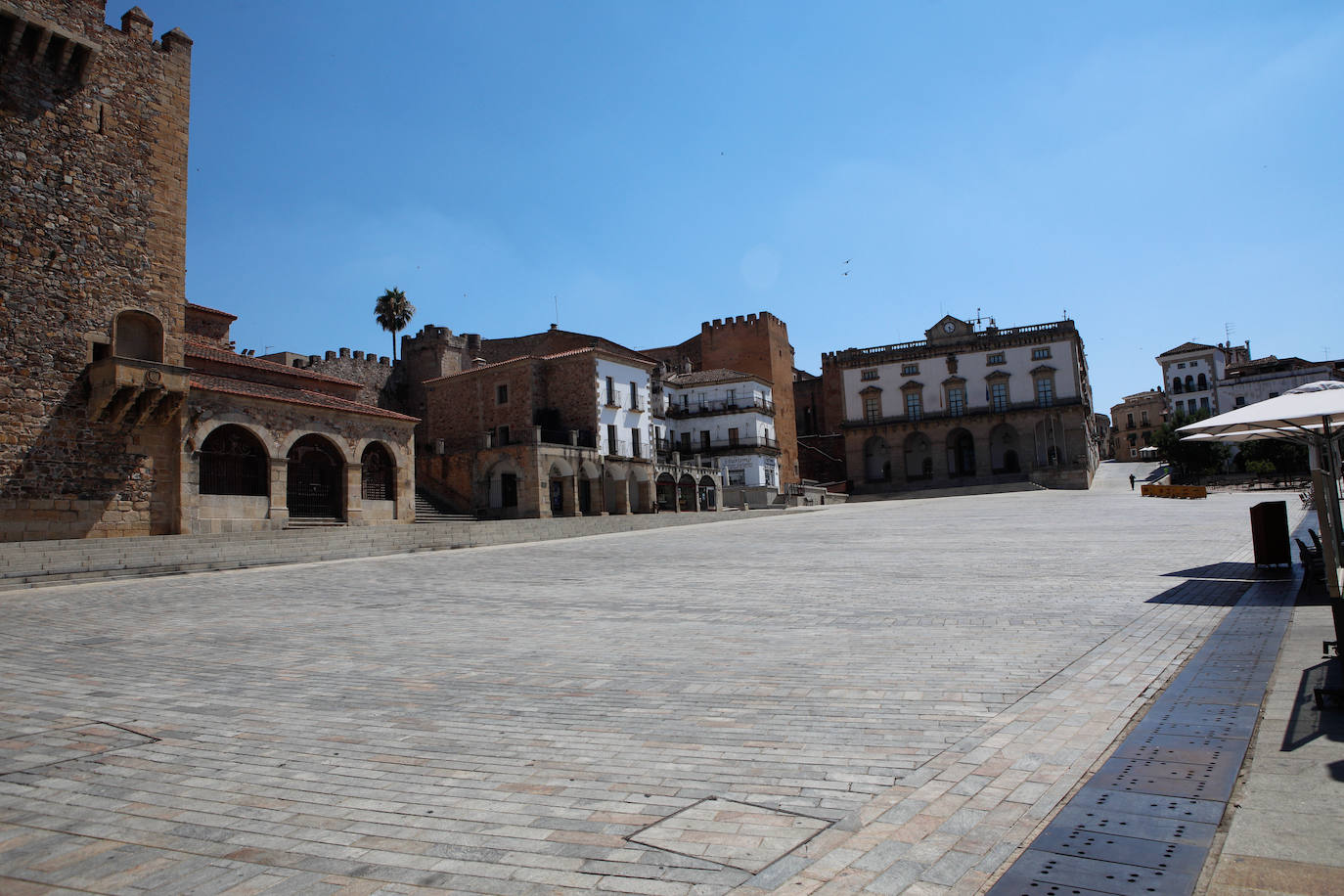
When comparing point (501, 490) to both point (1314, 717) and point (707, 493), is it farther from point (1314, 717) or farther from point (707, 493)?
point (1314, 717)

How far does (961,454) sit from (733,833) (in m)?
63.2

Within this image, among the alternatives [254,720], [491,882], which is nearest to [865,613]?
[254,720]

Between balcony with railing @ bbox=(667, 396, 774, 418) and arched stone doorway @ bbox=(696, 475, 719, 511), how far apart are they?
679 centimetres

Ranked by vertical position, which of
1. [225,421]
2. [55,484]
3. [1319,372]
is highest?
[1319,372]

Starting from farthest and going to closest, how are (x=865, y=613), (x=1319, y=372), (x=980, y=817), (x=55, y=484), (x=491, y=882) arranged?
(x=1319, y=372)
(x=55, y=484)
(x=865, y=613)
(x=980, y=817)
(x=491, y=882)

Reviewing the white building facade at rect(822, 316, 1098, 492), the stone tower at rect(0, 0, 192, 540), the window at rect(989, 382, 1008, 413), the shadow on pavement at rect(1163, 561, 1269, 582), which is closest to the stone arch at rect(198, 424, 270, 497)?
the stone tower at rect(0, 0, 192, 540)

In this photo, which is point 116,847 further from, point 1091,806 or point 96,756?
point 1091,806

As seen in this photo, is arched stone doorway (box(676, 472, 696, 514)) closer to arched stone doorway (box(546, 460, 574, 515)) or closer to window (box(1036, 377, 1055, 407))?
arched stone doorway (box(546, 460, 574, 515))

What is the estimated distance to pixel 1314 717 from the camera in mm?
4391

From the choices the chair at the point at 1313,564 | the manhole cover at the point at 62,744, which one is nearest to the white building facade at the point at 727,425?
the chair at the point at 1313,564

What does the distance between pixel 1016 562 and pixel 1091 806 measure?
10.7 meters

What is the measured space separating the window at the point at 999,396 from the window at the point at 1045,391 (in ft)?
6.89

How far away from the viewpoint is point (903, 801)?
3.57 meters

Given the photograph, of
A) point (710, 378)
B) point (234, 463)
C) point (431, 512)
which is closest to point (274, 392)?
point (234, 463)
